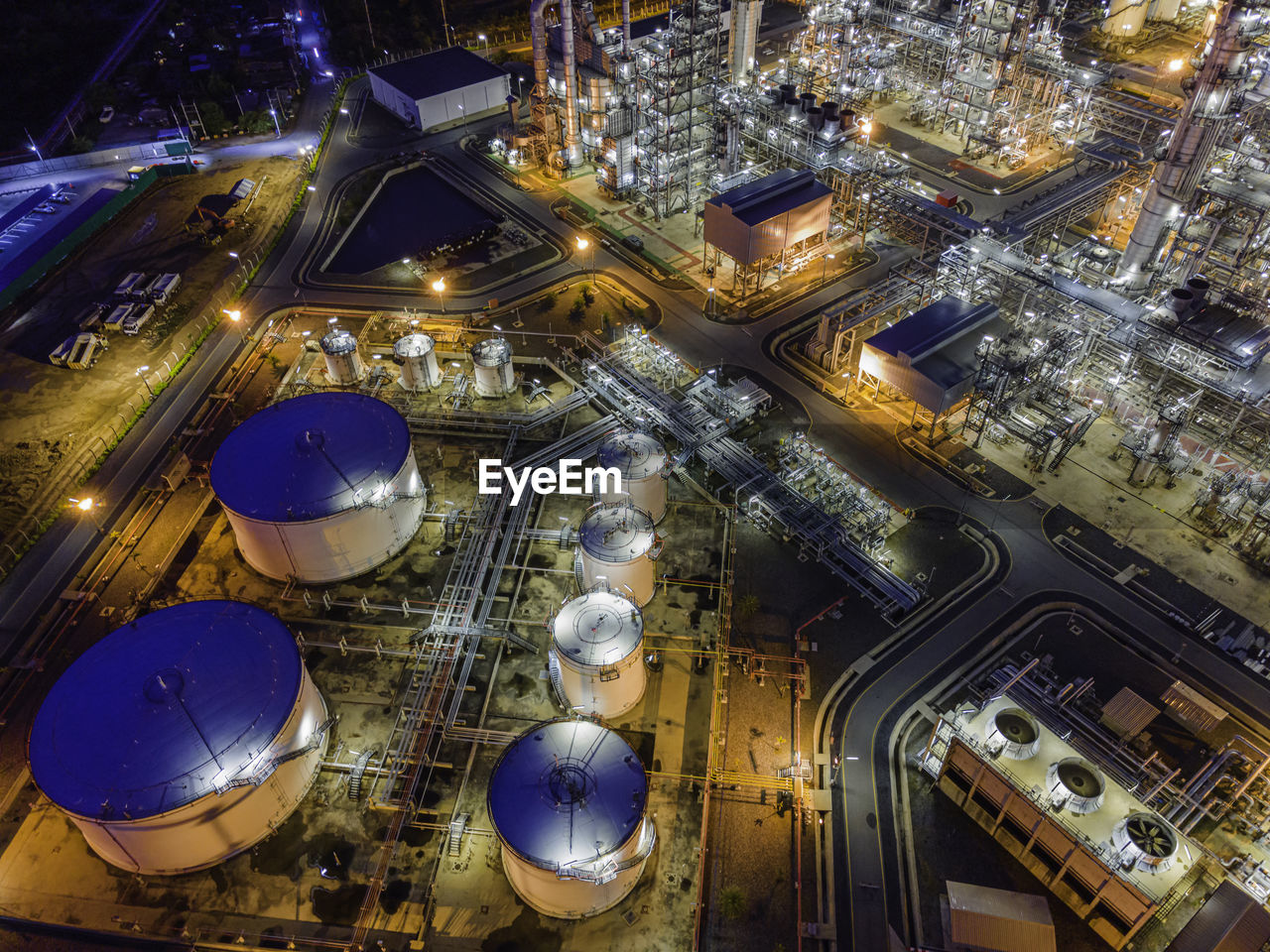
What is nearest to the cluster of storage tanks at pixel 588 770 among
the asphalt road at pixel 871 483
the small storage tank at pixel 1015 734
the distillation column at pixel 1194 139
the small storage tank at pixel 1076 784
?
the asphalt road at pixel 871 483

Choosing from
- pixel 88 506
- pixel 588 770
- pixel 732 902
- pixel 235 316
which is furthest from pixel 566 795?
pixel 235 316

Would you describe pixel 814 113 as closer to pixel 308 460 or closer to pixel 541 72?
pixel 541 72

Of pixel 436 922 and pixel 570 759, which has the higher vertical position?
pixel 570 759

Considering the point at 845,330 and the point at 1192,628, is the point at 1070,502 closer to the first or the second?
the point at 1192,628

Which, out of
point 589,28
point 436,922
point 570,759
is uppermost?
point 589,28

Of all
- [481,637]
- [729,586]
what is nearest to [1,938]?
[481,637]

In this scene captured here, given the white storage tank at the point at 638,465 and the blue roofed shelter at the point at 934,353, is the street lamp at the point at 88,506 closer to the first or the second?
the white storage tank at the point at 638,465

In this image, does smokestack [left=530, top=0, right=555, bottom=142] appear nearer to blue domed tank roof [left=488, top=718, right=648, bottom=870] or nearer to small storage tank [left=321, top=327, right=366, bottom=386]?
small storage tank [left=321, top=327, right=366, bottom=386]
